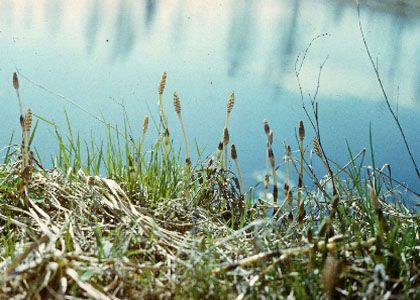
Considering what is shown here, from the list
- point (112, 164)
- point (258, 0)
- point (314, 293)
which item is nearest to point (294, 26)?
point (258, 0)

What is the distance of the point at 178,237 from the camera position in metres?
1.34

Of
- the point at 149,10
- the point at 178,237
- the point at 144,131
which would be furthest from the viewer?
the point at 149,10

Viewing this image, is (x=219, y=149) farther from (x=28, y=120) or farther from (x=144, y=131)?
(x=28, y=120)

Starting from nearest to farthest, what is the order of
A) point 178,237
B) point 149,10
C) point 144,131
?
point 178,237 → point 144,131 → point 149,10

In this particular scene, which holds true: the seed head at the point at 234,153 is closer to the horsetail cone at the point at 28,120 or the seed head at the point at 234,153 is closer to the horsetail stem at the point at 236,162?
the horsetail stem at the point at 236,162

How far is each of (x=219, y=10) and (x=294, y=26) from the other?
1.31 meters

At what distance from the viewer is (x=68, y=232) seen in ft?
3.87

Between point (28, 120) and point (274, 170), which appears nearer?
point (28, 120)

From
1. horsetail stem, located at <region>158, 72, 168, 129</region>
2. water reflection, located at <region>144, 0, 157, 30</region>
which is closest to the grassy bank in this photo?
horsetail stem, located at <region>158, 72, 168, 129</region>

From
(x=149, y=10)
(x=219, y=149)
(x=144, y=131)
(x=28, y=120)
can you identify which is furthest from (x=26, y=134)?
(x=149, y=10)

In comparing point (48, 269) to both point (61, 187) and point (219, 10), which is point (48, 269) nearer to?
point (61, 187)

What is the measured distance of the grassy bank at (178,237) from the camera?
1.04 metres

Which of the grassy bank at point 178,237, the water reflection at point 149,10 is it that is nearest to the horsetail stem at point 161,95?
the grassy bank at point 178,237

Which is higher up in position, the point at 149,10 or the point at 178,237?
the point at 149,10
